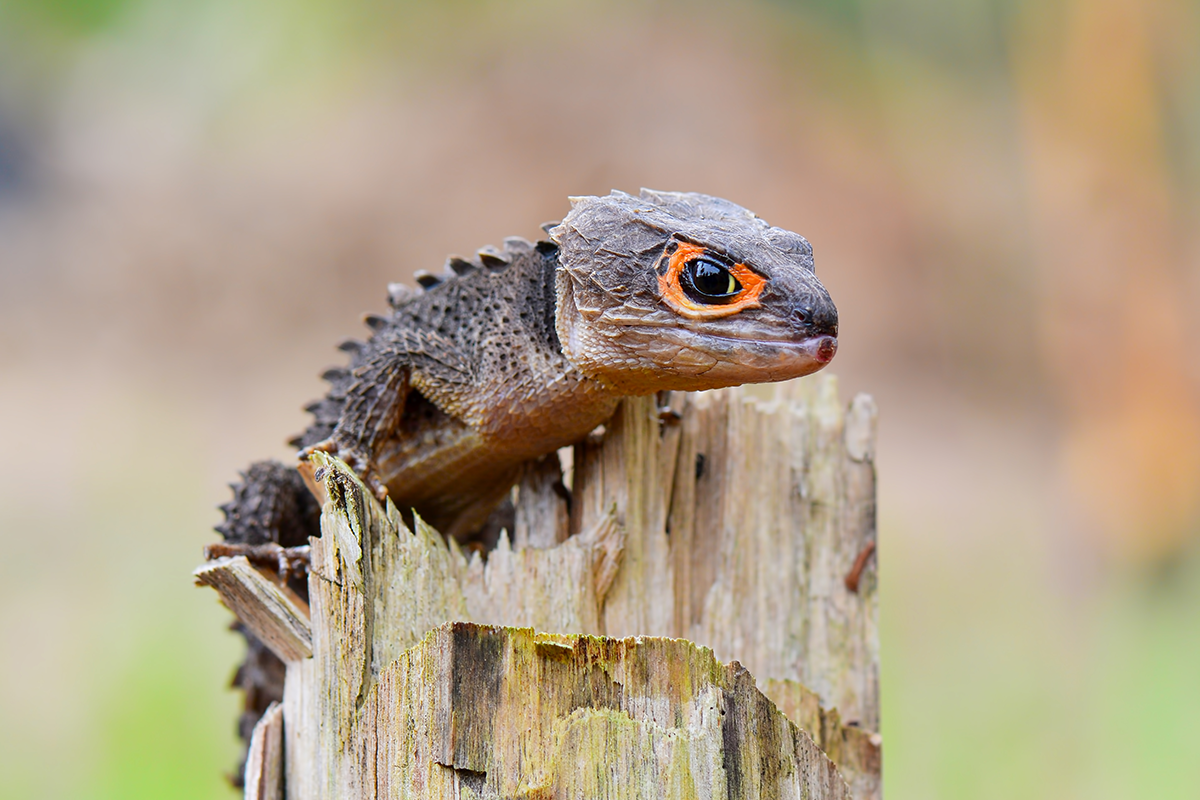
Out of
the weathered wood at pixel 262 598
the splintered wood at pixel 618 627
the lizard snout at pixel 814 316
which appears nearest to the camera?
the splintered wood at pixel 618 627

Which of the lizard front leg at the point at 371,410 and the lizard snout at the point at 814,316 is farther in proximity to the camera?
the lizard front leg at the point at 371,410

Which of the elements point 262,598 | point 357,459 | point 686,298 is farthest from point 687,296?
point 262,598

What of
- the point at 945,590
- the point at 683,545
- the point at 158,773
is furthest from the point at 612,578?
the point at 945,590

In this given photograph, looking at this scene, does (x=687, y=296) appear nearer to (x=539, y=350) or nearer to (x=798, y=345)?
(x=798, y=345)

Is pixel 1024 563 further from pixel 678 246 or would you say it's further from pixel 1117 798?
pixel 678 246

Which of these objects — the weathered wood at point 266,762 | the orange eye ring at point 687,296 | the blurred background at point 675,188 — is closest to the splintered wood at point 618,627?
the weathered wood at point 266,762

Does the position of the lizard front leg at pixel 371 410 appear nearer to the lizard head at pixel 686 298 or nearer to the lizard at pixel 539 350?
the lizard at pixel 539 350

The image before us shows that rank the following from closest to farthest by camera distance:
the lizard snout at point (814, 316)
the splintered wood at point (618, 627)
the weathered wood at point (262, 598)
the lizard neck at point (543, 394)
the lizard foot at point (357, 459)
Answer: the splintered wood at point (618, 627) → the lizard snout at point (814, 316) → the weathered wood at point (262, 598) → the lizard neck at point (543, 394) → the lizard foot at point (357, 459)
